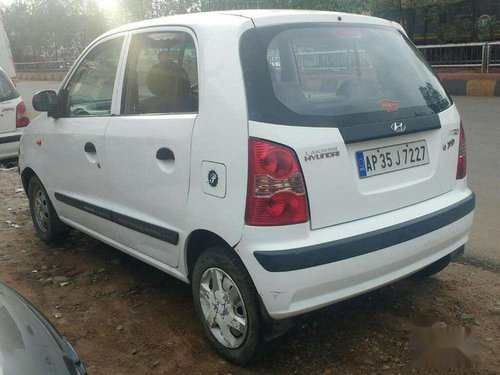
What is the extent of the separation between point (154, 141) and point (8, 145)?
18.6ft

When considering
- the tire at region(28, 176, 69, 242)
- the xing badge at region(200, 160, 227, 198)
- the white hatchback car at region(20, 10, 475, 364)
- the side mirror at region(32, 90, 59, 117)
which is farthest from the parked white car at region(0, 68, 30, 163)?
the xing badge at region(200, 160, 227, 198)

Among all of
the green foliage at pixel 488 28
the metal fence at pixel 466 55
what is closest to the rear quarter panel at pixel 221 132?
the metal fence at pixel 466 55

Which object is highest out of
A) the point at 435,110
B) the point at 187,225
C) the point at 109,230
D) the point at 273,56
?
the point at 273,56

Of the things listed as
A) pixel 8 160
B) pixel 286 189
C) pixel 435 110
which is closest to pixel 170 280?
pixel 286 189

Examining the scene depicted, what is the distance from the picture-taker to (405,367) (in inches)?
113

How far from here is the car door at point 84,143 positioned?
380 centimetres

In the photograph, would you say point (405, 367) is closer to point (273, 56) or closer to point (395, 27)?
point (273, 56)

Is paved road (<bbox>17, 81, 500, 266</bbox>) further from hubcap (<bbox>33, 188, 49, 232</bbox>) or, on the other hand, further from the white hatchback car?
hubcap (<bbox>33, 188, 49, 232</bbox>)

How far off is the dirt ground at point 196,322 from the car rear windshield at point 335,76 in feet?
3.75

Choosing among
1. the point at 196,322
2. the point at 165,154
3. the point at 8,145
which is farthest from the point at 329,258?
the point at 8,145

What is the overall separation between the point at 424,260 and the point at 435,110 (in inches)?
32.3

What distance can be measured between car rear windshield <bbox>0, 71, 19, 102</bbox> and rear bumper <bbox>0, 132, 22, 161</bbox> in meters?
0.52

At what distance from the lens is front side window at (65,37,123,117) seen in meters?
3.82

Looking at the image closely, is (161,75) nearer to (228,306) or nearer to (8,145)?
(228,306)
